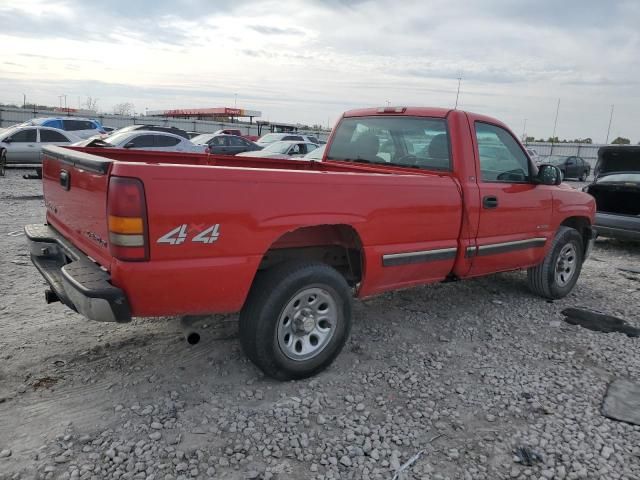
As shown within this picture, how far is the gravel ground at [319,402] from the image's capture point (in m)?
2.62

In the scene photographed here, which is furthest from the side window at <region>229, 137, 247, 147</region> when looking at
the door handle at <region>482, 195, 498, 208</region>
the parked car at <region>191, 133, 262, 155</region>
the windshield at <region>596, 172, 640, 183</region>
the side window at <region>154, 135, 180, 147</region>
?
the door handle at <region>482, 195, 498, 208</region>

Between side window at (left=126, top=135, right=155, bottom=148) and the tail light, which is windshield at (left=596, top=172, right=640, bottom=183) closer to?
the tail light

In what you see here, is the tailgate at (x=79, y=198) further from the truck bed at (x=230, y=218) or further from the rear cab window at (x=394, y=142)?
the rear cab window at (x=394, y=142)

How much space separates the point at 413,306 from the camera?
504 centimetres

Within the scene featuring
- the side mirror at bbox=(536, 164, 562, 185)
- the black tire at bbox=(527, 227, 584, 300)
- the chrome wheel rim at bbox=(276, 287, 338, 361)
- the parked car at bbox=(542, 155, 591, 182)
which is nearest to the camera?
the chrome wheel rim at bbox=(276, 287, 338, 361)

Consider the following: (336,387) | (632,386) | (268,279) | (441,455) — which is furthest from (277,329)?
(632,386)

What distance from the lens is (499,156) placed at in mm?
4656

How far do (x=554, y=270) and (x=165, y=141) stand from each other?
12.9 metres

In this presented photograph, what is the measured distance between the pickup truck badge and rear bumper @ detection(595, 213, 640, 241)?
769 cm

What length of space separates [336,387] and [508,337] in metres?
1.88

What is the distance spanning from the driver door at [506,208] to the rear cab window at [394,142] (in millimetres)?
352

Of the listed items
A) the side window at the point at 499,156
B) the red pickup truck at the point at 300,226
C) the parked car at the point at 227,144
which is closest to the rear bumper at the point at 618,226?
the red pickup truck at the point at 300,226

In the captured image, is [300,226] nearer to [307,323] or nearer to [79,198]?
[307,323]

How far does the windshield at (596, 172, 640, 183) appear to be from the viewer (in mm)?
8719
